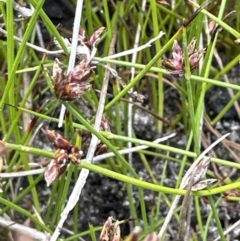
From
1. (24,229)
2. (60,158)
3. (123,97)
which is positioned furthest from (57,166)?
(123,97)

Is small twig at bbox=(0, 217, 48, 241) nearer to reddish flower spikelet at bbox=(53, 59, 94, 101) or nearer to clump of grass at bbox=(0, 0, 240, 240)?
clump of grass at bbox=(0, 0, 240, 240)

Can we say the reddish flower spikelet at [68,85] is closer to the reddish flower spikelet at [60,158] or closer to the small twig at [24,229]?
the reddish flower spikelet at [60,158]

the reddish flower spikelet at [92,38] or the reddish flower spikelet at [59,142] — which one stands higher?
the reddish flower spikelet at [92,38]

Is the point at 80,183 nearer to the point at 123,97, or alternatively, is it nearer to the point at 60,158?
the point at 60,158

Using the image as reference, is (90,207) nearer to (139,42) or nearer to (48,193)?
(48,193)

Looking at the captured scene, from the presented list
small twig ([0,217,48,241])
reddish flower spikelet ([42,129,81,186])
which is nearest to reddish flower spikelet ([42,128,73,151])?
reddish flower spikelet ([42,129,81,186])

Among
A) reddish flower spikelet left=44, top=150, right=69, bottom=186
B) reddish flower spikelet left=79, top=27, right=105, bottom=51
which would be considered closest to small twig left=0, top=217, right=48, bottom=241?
reddish flower spikelet left=44, top=150, right=69, bottom=186

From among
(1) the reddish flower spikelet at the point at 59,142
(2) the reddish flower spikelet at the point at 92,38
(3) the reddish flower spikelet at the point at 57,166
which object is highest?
(2) the reddish flower spikelet at the point at 92,38

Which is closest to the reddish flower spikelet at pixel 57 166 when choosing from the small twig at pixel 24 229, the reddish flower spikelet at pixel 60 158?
the reddish flower spikelet at pixel 60 158

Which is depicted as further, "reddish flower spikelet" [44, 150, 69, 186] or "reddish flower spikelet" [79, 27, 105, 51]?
"reddish flower spikelet" [79, 27, 105, 51]

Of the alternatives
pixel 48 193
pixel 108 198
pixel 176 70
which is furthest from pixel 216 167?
pixel 176 70

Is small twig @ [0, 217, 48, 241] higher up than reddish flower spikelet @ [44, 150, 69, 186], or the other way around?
reddish flower spikelet @ [44, 150, 69, 186]

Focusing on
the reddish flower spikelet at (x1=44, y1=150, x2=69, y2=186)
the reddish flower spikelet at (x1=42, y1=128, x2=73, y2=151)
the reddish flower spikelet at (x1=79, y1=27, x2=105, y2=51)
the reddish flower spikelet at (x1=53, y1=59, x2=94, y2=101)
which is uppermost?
the reddish flower spikelet at (x1=79, y1=27, x2=105, y2=51)
